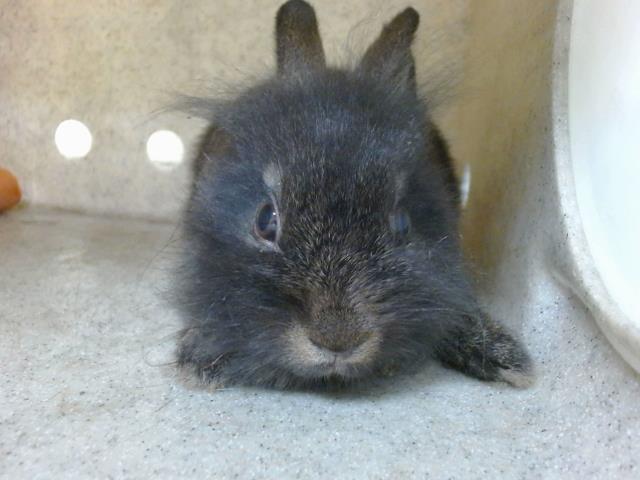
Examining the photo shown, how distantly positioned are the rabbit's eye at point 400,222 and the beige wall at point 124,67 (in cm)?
104

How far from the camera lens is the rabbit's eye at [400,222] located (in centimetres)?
126

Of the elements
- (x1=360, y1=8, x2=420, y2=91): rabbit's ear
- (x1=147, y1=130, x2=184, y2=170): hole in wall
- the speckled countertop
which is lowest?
the speckled countertop

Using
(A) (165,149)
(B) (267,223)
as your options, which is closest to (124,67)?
(A) (165,149)

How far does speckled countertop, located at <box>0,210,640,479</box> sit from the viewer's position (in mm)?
1069

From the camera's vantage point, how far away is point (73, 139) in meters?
2.46

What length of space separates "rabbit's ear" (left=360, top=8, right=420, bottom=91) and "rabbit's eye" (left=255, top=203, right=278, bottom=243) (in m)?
0.44

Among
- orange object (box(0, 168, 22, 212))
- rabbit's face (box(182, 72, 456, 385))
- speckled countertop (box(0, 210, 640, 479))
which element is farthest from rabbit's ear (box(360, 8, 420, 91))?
orange object (box(0, 168, 22, 212))

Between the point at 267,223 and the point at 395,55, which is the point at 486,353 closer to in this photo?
the point at 267,223

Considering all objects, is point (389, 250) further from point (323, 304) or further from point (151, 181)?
point (151, 181)

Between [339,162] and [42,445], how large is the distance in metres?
0.69

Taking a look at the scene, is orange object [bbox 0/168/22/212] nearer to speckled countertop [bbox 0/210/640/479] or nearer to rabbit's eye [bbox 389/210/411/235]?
speckled countertop [bbox 0/210/640/479]

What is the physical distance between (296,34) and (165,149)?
986 millimetres

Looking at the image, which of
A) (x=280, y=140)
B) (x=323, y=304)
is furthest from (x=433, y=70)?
(x=323, y=304)

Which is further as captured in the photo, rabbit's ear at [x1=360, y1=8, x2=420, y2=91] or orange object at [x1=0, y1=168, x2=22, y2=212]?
orange object at [x1=0, y1=168, x2=22, y2=212]
